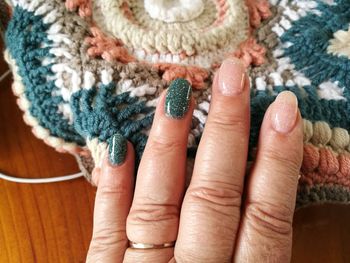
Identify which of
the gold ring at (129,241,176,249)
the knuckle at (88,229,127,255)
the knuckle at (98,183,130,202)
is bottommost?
the gold ring at (129,241,176,249)

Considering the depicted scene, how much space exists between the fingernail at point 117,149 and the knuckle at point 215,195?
0.08m

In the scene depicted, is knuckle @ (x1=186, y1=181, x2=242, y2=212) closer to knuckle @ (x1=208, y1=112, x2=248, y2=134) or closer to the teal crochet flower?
knuckle @ (x1=208, y1=112, x2=248, y2=134)

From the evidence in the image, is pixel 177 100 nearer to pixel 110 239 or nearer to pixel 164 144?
pixel 164 144

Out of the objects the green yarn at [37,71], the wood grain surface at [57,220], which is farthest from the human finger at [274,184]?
the green yarn at [37,71]

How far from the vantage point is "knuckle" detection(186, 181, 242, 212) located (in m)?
0.46

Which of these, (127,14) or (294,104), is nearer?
(294,104)

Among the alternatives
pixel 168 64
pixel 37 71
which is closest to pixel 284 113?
pixel 168 64

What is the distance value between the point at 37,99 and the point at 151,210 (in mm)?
192

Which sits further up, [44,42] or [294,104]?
[44,42]

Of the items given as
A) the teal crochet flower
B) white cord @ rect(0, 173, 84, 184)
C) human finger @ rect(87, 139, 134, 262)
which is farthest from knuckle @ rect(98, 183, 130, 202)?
the teal crochet flower

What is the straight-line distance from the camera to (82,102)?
0.50m

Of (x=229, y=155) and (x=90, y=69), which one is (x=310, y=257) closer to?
(x=229, y=155)

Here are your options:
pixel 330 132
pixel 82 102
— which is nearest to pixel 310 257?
pixel 330 132

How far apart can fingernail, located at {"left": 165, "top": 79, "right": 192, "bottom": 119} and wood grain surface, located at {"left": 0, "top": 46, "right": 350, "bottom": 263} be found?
0.62ft
